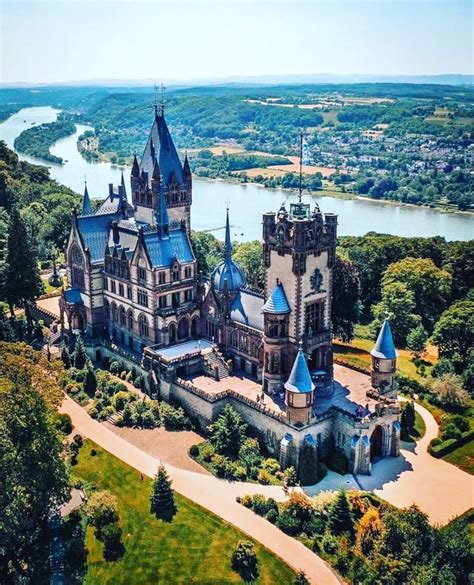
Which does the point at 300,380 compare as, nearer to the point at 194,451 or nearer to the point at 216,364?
the point at 194,451

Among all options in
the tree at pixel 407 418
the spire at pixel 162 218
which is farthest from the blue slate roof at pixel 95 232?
the tree at pixel 407 418

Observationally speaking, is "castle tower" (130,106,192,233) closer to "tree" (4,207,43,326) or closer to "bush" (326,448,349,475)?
"tree" (4,207,43,326)

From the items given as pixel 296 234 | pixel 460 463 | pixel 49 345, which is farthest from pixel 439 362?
pixel 49 345

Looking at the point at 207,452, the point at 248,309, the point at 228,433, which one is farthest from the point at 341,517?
the point at 248,309

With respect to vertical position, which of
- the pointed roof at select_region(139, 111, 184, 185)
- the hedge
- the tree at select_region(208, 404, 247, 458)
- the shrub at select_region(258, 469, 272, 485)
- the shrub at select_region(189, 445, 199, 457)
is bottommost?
the hedge

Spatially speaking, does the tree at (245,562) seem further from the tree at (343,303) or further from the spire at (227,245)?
the tree at (343,303)

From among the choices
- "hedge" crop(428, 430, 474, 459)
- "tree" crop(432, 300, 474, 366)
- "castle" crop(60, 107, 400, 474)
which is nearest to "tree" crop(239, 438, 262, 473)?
"castle" crop(60, 107, 400, 474)
